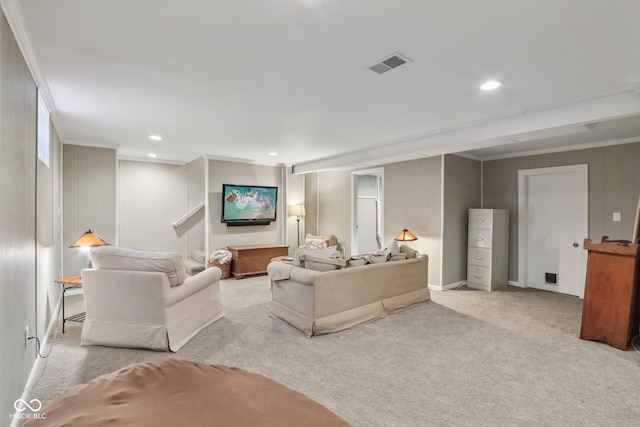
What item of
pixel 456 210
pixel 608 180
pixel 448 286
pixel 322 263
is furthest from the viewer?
pixel 456 210

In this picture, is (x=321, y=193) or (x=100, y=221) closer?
(x=100, y=221)

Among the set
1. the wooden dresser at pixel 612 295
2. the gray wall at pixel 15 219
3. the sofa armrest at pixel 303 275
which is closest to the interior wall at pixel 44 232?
the gray wall at pixel 15 219

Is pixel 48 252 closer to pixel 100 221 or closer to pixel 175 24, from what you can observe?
pixel 100 221

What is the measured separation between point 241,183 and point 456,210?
4.29 m

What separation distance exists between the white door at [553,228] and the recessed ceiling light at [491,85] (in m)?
3.21

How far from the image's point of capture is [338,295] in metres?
3.40

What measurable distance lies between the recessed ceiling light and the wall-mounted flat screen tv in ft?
16.0

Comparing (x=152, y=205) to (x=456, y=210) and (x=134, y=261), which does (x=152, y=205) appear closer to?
(x=134, y=261)

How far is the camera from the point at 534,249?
5332 mm

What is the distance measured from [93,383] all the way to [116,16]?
1.89 m

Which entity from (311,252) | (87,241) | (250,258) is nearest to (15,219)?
(87,241)

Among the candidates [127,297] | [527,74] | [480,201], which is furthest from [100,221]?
[480,201]

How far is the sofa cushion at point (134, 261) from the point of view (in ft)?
9.41

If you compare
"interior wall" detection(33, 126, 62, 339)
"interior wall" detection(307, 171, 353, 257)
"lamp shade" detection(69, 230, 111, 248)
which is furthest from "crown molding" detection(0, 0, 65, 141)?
"interior wall" detection(307, 171, 353, 257)
